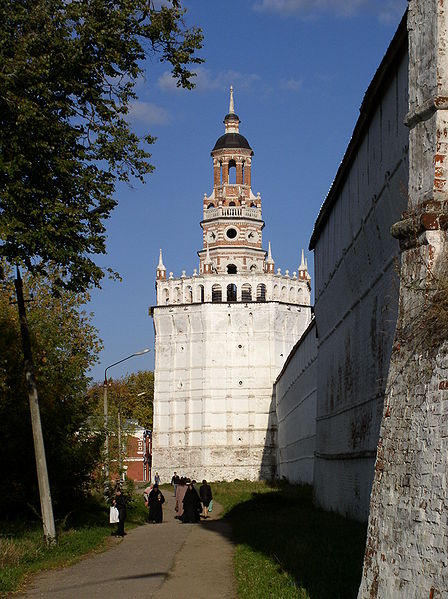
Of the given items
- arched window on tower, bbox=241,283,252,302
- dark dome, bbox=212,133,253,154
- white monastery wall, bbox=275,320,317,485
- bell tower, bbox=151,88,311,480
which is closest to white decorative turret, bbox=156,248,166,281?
bell tower, bbox=151,88,311,480

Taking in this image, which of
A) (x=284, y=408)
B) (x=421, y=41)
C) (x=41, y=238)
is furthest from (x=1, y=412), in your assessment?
(x=284, y=408)

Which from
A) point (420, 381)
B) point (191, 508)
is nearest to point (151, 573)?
point (420, 381)

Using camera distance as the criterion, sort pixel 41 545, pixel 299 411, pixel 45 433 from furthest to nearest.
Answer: pixel 299 411
pixel 45 433
pixel 41 545

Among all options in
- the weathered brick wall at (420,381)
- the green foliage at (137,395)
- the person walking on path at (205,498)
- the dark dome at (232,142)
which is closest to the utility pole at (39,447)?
the weathered brick wall at (420,381)

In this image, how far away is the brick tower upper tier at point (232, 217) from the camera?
79438 mm

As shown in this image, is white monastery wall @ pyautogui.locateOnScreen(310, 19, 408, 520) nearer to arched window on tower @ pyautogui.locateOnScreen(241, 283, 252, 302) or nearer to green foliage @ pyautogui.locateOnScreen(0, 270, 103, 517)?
green foliage @ pyautogui.locateOnScreen(0, 270, 103, 517)

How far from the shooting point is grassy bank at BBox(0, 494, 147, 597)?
14.6 metres

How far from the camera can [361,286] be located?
19.9 meters

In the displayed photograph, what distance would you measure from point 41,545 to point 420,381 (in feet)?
37.7

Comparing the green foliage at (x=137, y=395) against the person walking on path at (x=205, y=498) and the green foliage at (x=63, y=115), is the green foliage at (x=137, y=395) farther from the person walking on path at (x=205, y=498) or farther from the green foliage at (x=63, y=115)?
the green foliage at (x=63, y=115)

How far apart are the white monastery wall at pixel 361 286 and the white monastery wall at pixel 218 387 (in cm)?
4190

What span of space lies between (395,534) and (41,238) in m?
10.2

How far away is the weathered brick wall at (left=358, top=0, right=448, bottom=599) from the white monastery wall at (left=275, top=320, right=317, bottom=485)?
22.0 metres

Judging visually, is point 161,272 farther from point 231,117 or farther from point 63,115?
point 63,115
